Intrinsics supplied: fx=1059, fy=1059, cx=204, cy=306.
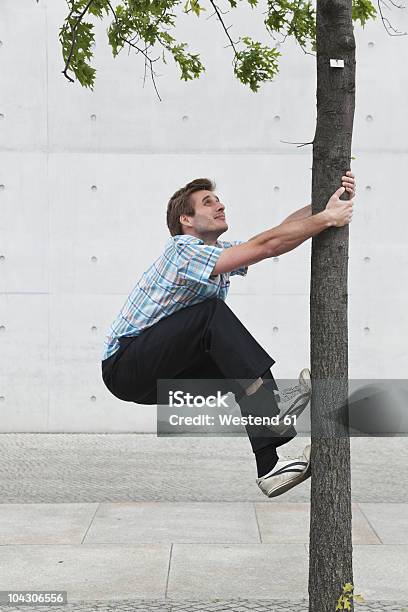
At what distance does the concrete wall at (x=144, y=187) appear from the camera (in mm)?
12398

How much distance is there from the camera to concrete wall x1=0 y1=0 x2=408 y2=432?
12.4m

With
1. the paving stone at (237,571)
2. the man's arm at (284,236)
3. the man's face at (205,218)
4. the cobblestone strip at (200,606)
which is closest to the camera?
the man's arm at (284,236)

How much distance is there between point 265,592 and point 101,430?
6815 mm

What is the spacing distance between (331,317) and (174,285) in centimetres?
84

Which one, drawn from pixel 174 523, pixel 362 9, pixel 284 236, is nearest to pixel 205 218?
pixel 284 236

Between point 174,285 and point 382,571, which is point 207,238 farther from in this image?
point 382,571

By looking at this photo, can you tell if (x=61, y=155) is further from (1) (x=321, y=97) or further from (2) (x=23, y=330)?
(1) (x=321, y=97)

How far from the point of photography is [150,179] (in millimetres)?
12422

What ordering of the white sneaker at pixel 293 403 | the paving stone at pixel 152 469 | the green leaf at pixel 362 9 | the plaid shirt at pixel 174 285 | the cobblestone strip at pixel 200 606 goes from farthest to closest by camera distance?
1. the paving stone at pixel 152 469
2. the green leaf at pixel 362 9
3. the cobblestone strip at pixel 200 606
4. the plaid shirt at pixel 174 285
5. the white sneaker at pixel 293 403

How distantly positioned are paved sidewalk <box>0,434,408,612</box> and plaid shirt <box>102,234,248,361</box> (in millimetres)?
1619

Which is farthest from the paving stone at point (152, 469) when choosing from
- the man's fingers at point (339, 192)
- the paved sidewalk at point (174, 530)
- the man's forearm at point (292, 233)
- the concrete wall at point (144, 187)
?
the man's fingers at point (339, 192)

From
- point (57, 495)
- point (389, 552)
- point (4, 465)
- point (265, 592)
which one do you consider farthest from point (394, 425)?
point (4, 465)

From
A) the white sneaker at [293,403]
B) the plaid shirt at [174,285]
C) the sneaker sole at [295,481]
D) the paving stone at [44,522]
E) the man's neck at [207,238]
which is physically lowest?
the paving stone at [44,522]

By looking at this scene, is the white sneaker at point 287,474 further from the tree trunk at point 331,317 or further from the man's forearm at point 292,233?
the man's forearm at point 292,233
